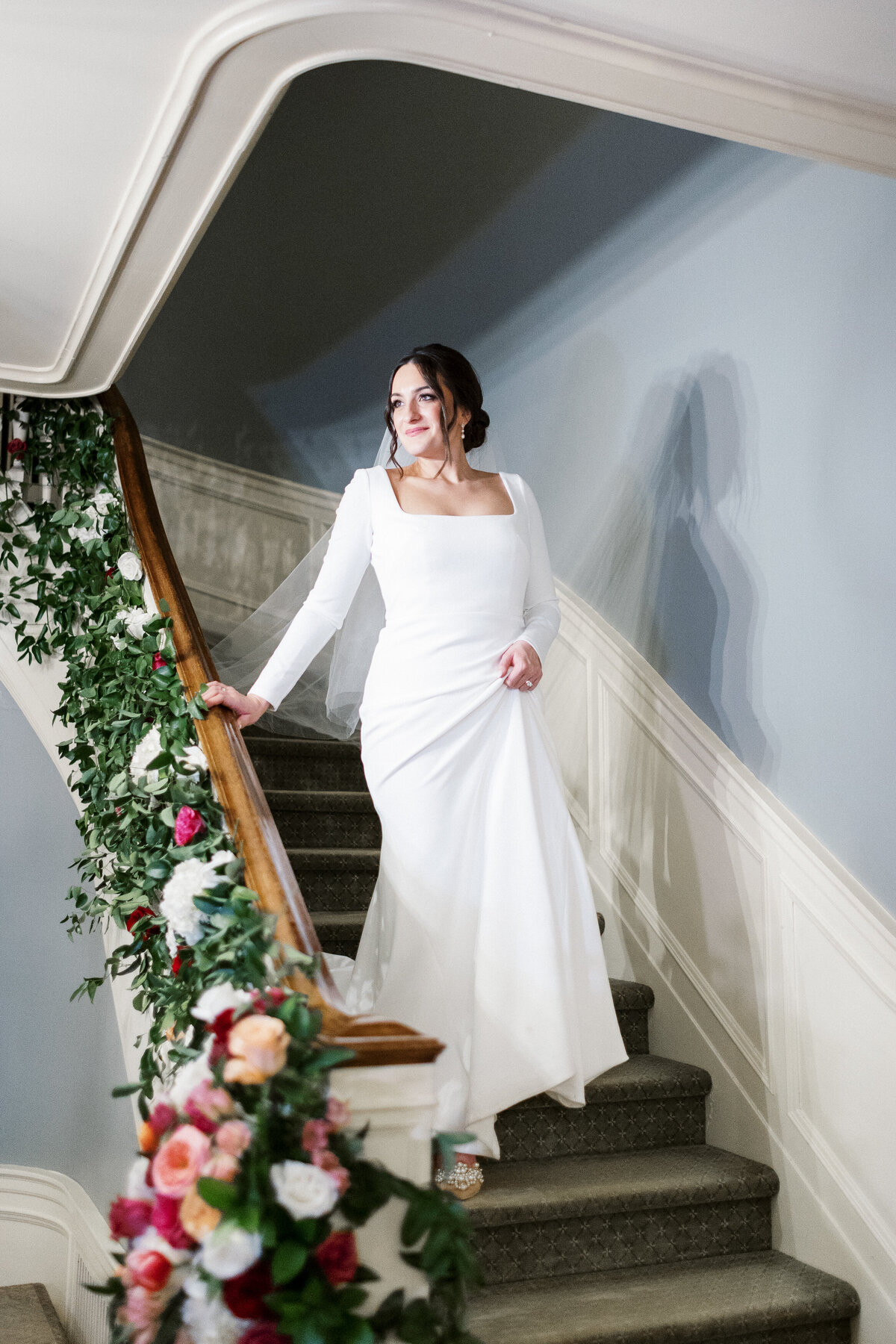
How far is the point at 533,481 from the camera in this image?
14.0 ft

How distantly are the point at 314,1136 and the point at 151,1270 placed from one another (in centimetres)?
25

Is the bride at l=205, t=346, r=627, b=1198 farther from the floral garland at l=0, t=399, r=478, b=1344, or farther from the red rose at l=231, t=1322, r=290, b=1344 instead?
the red rose at l=231, t=1322, r=290, b=1344

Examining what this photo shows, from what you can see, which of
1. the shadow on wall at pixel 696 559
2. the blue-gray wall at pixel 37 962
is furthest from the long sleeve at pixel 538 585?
the blue-gray wall at pixel 37 962

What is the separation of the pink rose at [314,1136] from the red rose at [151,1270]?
22 cm

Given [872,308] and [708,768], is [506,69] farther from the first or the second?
[708,768]

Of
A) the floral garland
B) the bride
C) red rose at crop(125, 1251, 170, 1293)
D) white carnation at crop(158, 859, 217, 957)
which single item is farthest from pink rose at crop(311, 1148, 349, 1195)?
the bride

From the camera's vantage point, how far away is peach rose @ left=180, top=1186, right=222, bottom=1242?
1349 mm

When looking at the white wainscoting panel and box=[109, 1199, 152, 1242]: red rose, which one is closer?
box=[109, 1199, 152, 1242]: red rose

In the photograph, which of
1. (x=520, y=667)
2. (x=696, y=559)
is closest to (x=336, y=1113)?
(x=520, y=667)

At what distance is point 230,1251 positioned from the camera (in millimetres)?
1320

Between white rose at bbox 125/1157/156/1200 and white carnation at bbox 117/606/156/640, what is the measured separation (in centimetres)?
150

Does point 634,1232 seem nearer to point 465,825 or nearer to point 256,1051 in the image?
point 465,825

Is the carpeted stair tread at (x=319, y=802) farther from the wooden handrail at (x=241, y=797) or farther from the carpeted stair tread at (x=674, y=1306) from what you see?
the carpeted stair tread at (x=674, y=1306)

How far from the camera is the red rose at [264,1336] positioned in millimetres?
1317
